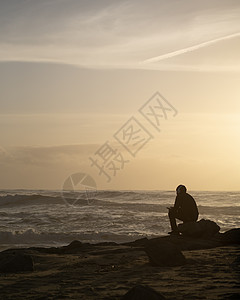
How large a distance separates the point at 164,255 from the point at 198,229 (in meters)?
4.15

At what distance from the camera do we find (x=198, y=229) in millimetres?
11805

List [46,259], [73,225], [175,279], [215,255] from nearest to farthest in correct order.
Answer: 1. [175,279]
2. [215,255]
3. [46,259]
4. [73,225]

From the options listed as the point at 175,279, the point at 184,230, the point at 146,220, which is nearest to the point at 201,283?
the point at 175,279

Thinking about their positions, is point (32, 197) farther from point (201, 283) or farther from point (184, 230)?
point (201, 283)

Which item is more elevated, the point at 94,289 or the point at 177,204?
the point at 177,204

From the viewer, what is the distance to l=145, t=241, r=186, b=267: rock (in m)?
7.79

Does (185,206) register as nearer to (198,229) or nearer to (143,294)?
(198,229)

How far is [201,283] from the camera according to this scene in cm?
616

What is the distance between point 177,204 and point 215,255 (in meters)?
3.43

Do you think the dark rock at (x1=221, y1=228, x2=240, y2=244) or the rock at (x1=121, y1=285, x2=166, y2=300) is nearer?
the rock at (x1=121, y1=285, x2=166, y2=300)

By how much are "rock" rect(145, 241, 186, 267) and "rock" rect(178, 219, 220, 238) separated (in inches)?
152

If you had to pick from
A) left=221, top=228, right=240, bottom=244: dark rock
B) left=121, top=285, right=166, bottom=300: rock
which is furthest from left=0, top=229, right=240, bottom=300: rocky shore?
A: left=221, top=228, right=240, bottom=244: dark rock

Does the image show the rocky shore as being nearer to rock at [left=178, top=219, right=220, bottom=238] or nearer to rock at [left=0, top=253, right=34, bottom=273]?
rock at [left=0, top=253, right=34, bottom=273]

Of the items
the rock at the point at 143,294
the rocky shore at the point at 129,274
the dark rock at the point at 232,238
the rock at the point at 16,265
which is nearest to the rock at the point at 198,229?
the dark rock at the point at 232,238
